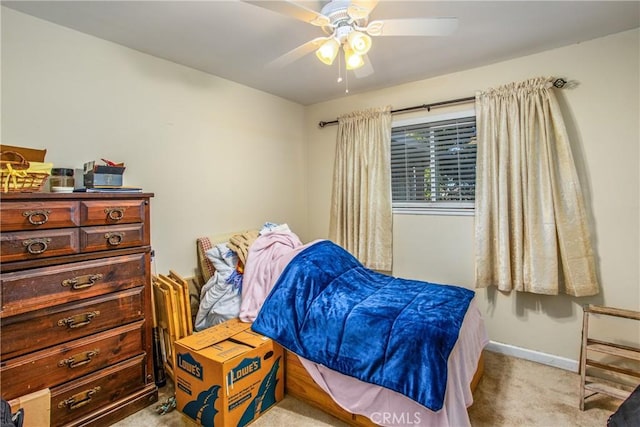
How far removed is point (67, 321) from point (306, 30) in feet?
7.35

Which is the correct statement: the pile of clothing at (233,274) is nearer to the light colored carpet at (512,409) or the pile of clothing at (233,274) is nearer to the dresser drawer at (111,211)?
the light colored carpet at (512,409)

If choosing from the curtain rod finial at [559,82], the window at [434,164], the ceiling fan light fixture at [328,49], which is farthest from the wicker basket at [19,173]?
the curtain rod finial at [559,82]

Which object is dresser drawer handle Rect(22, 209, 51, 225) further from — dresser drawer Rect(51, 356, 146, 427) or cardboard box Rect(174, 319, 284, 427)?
cardboard box Rect(174, 319, 284, 427)

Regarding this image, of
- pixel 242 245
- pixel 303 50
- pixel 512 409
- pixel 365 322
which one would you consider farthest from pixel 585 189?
pixel 242 245

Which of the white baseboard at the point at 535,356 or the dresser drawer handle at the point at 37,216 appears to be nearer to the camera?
the dresser drawer handle at the point at 37,216

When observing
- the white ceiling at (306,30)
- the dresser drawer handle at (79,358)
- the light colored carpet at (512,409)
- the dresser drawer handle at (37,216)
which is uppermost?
the white ceiling at (306,30)

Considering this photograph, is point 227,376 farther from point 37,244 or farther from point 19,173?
point 19,173

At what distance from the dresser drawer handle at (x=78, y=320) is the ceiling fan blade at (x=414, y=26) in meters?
2.17

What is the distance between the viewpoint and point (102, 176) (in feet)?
6.33

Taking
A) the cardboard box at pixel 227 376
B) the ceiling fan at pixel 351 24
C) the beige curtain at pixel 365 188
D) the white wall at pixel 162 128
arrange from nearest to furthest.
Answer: the ceiling fan at pixel 351 24 < the cardboard box at pixel 227 376 < the white wall at pixel 162 128 < the beige curtain at pixel 365 188

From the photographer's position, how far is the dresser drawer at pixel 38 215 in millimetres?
1469

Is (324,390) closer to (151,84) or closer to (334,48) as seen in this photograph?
(334,48)

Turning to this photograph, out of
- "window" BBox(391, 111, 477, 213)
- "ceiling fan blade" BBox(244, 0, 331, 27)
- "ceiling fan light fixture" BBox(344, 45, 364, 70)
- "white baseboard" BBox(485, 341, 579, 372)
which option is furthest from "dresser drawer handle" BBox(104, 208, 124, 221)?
"white baseboard" BBox(485, 341, 579, 372)

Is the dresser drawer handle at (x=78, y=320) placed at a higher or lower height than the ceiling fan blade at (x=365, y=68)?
lower
